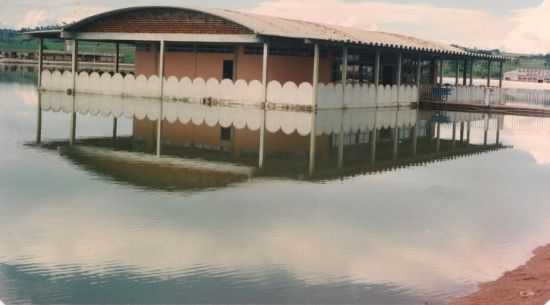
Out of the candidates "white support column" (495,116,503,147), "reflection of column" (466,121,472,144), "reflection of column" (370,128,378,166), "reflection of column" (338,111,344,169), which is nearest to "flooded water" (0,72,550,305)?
"reflection of column" (338,111,344,169)

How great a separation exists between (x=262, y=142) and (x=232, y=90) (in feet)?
42.7

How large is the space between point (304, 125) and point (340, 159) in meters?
7.28

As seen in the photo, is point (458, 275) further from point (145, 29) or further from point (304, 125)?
point (145, 29)

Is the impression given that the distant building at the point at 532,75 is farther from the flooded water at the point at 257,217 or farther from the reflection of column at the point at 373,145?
the flooded water at the point at 257,217

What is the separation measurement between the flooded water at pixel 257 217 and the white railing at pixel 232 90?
8.78m

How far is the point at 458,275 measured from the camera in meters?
7.66

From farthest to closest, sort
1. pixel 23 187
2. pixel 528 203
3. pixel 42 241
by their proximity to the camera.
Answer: pixel 528 203
pixel 23 187
pixel 42 241

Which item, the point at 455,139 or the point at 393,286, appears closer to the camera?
the point at 393,286

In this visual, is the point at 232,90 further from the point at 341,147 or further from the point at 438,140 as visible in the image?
the point at 341,147

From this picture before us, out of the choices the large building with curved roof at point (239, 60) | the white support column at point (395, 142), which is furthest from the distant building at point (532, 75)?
the white support column at point (395, 142)

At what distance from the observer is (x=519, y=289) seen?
7.13 meters

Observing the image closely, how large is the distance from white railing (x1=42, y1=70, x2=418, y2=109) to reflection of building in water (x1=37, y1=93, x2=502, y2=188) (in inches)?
41.5

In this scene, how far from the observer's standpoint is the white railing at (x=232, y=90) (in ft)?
98.2

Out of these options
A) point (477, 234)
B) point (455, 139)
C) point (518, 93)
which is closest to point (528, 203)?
point (477, 234)
